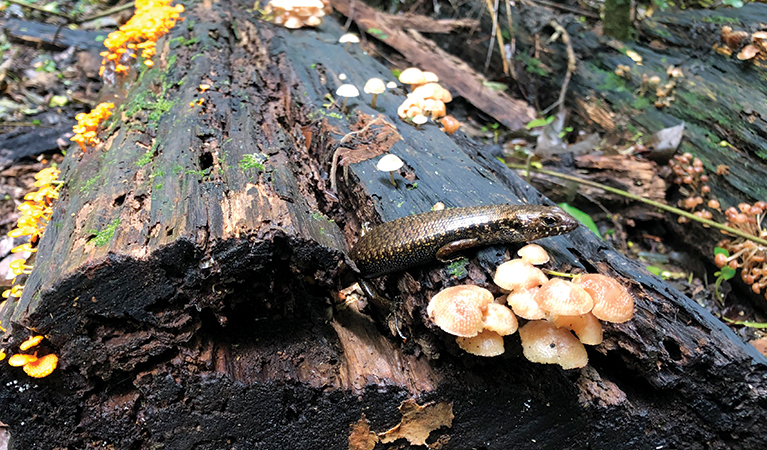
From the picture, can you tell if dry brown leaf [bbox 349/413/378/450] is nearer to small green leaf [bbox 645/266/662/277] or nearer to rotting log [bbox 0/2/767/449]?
rotting log [bbox 0/2/767/449]

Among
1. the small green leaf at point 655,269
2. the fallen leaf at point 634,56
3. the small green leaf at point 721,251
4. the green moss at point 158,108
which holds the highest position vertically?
the fallen leaf at point 634,56

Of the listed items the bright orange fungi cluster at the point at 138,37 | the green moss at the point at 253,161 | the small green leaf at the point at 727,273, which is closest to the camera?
the green moss at the point at 253,161

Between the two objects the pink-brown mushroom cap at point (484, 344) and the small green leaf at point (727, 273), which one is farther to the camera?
the small green leaf at point (727, 273)

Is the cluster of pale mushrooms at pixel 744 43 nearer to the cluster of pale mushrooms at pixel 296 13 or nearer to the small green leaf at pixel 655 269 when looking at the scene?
the small green leaf at pixel 655 269

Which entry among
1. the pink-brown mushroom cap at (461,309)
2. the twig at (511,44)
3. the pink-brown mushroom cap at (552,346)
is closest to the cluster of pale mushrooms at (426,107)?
the pink-brown mushroom cap at (461,309)

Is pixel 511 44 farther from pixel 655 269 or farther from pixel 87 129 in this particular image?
pixel 87 129

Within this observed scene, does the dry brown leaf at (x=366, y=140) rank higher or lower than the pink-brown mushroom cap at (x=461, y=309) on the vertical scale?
higher

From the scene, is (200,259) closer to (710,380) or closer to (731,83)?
(710,380)
